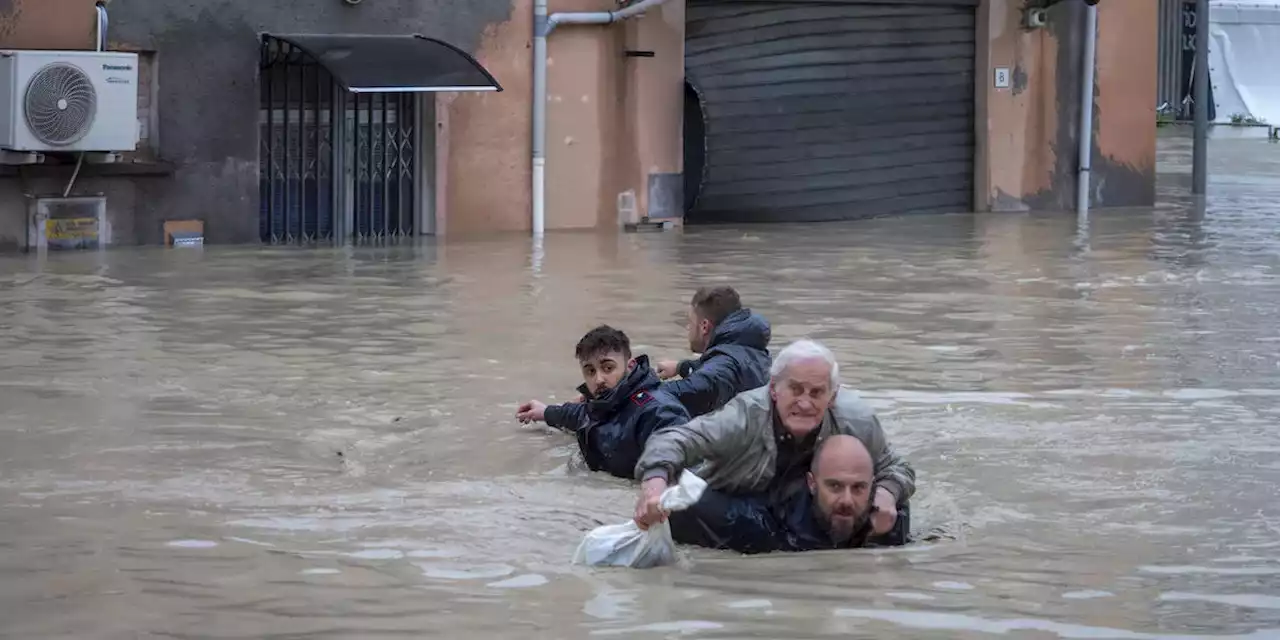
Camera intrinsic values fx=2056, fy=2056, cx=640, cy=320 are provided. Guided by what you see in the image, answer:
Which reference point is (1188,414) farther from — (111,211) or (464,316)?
(111,211)

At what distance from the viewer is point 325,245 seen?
1903 centimetres

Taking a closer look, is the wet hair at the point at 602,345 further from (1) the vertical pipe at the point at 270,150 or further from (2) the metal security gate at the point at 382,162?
(2) the metal security gate at the point at 382,162

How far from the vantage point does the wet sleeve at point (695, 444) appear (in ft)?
21.9

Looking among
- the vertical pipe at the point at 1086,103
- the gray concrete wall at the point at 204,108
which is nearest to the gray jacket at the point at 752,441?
the gray concrete wall at the point at 204,108

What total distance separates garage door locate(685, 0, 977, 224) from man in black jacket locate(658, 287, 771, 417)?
534 inches

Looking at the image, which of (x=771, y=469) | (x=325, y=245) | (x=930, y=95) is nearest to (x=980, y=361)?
(x=771, y=469)

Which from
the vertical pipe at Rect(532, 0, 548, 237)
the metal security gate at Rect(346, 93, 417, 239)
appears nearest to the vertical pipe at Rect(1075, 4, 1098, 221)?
the vertical pipe at Rect(532, 0, 548, 237)

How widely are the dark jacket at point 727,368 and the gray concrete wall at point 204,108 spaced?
10532 millimetres

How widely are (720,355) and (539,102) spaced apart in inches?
472

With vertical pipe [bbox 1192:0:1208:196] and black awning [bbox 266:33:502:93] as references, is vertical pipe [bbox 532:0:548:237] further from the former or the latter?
vertical pipe [bbox 1192:0:1208:196]

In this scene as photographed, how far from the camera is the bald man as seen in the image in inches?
267

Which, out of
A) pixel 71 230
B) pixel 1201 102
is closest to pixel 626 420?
pixel 71 230

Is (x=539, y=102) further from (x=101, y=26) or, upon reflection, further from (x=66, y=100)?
(x=66, y=100)

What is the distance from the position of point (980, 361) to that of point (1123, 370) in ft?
2.67
